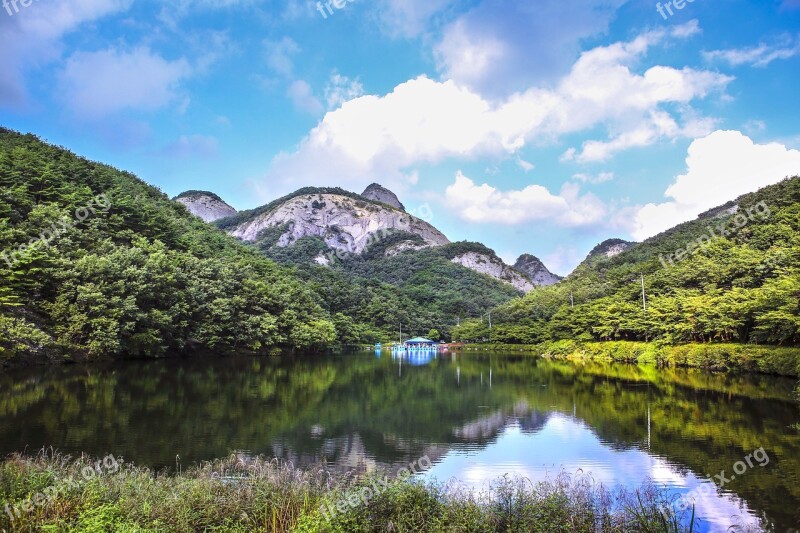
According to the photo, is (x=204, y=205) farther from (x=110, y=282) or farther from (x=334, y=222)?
(x=110, y=282)

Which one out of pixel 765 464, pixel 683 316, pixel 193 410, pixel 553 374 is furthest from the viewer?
pixel 683 316

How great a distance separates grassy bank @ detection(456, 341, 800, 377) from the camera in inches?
1037

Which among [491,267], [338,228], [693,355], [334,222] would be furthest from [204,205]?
[693,355]

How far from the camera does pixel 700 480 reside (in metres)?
10.1

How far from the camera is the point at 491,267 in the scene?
174000mm

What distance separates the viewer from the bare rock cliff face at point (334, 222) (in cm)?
17700

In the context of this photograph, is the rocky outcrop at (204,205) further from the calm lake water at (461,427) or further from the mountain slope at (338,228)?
the calm lake water at (461,427)

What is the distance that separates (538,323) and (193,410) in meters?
58.0

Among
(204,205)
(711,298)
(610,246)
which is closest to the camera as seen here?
(711,298)

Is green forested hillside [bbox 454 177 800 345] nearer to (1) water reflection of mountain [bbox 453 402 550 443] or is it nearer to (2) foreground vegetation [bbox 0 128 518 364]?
(1) water reflection of mountain [bbox 453 402 550 443]

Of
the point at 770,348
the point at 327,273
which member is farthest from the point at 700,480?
the point at 327,273

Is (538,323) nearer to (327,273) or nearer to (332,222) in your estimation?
(327,273)

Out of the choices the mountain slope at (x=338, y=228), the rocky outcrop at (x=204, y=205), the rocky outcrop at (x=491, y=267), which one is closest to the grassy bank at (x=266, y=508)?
the mountain slope at (x=338, y=228)

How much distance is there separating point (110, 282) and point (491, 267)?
149m
